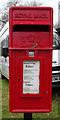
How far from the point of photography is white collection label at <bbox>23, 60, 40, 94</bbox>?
2.80 m

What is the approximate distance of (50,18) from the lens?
9.09ft

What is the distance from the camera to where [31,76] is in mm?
2820

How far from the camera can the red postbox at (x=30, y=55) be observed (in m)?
2.75

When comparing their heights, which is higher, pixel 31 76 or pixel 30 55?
pixel 30 55

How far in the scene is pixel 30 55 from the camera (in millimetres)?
2789

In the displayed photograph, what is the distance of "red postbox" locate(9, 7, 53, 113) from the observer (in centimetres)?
275

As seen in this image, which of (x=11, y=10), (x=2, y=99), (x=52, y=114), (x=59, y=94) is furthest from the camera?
(x=59, y=94)

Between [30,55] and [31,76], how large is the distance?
0.34 m

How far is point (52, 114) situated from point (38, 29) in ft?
7.10

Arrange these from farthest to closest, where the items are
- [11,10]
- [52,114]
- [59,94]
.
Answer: [59,94]
[52,114]
[11,10]

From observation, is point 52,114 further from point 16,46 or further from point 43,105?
point 16,46

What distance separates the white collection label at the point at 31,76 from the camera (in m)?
2.80

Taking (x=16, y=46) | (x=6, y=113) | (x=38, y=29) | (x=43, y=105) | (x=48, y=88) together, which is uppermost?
(x=38, y=29)

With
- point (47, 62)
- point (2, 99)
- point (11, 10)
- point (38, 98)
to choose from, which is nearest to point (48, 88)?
point (38, 98)
